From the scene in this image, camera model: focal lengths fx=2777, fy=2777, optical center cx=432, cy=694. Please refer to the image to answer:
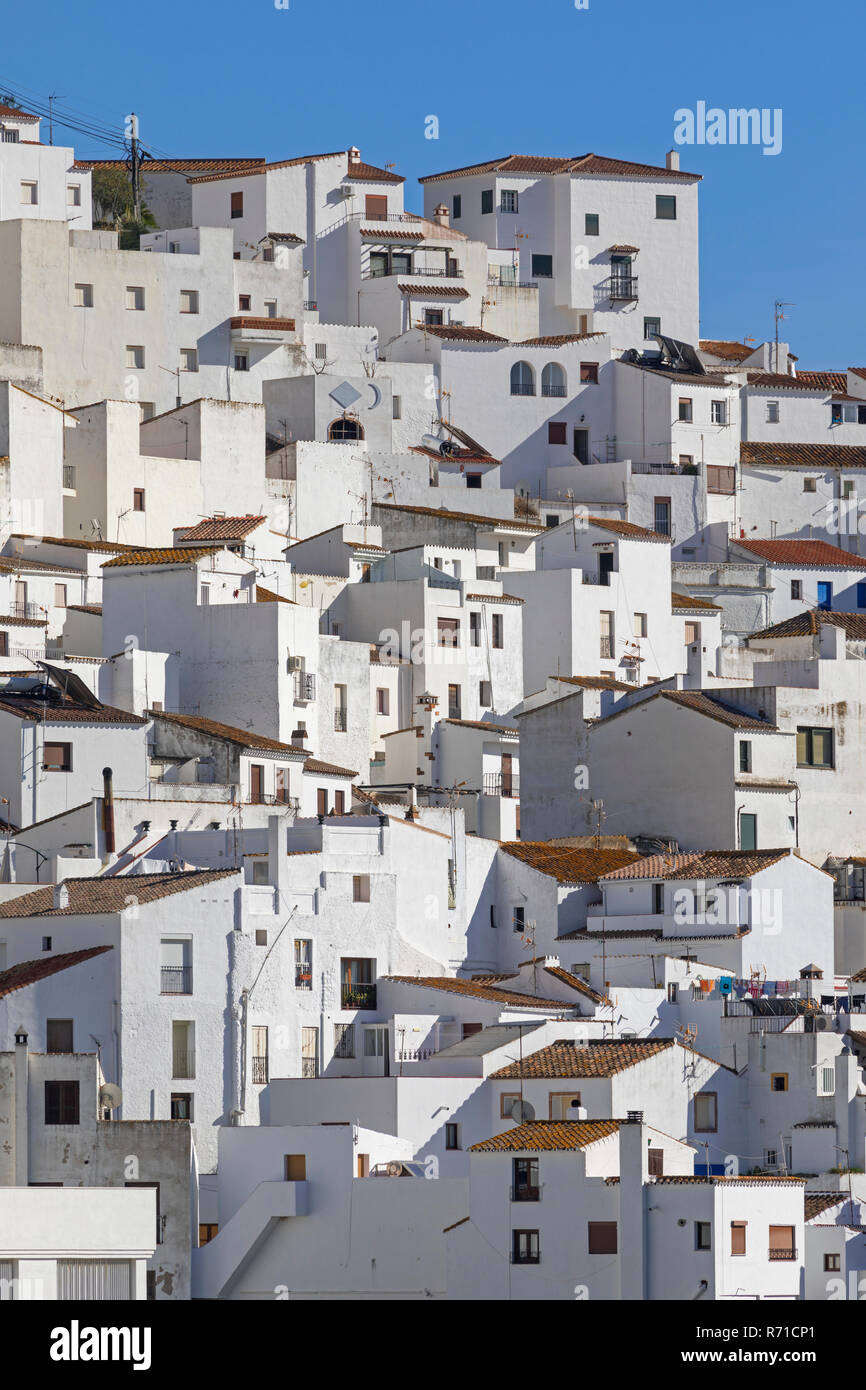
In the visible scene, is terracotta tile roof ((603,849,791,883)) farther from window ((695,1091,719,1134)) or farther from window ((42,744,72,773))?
window ((42,744,72,773))

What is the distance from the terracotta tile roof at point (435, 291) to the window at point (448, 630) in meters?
19.5

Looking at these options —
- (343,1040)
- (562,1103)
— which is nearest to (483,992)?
(343,1040)

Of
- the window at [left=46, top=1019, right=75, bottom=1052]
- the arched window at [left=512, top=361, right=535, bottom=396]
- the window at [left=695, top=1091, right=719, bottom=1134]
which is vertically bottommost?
the window at [left=695, top=1091, right=719, bottom=1134]

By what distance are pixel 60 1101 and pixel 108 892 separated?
4.69 m

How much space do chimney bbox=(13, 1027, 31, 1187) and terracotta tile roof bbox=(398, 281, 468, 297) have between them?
41.1 metres

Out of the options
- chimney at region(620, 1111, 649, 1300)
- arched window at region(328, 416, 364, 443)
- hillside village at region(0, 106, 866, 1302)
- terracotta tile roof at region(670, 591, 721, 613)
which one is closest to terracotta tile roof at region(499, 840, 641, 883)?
hillside village at region(0, 106, 866, 1302)

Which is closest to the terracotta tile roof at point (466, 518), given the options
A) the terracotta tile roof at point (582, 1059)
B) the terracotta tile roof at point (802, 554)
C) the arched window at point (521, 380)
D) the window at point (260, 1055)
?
the terracotta tile roof at point (802, 554)

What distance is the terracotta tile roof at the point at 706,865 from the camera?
151 feet

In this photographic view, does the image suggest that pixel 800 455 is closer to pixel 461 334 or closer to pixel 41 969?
pixel 461 334

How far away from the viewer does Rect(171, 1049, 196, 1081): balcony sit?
130ft

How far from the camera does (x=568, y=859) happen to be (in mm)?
48031
